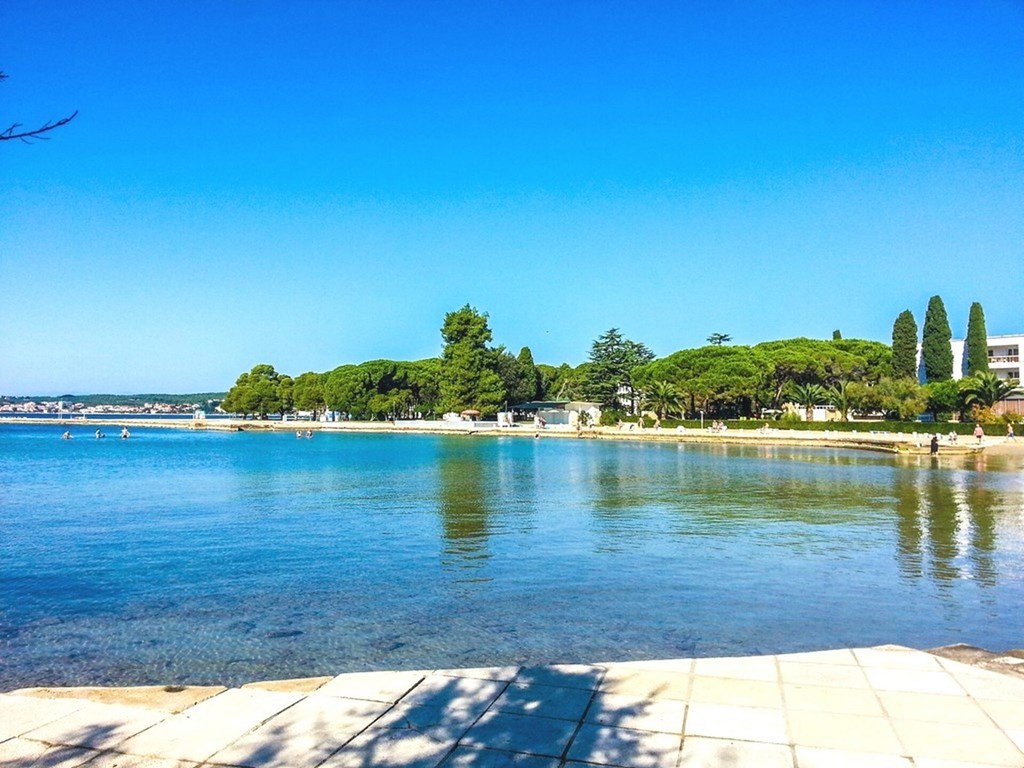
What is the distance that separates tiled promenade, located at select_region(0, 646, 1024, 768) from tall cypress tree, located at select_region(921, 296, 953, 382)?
7669 centimetres

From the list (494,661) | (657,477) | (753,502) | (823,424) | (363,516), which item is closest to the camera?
(494,661)

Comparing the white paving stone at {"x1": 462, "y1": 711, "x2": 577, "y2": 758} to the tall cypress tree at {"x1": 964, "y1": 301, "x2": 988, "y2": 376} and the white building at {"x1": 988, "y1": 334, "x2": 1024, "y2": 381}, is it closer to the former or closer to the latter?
the tall cypress tree at {"x1": 964, "y1": 301, "x2": 988, "y2": 376}

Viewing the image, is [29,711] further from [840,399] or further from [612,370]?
[612,370]

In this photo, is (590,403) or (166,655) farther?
(590,403)

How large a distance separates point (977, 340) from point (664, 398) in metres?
29.8

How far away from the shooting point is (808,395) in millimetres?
69188

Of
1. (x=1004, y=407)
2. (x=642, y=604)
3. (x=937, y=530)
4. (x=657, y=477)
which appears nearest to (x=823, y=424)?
(x=1004, y=407)

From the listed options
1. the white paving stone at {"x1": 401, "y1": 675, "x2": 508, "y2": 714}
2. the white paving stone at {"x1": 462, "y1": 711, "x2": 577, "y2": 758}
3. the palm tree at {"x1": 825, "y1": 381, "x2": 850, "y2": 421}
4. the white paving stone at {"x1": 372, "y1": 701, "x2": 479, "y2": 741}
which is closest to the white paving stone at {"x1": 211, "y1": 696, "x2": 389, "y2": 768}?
the white paving stone at {"x1": 372, "y1": 701, "x2": 479, "y2": 741}

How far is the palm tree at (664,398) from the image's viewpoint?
256 ft

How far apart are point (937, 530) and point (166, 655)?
1627 centimetres

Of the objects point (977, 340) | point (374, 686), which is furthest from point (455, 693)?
point (977, 340)

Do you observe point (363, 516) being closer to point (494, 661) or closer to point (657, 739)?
point (494, 661)

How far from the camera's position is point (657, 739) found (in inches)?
197

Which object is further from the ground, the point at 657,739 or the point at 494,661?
the point at 657,739
